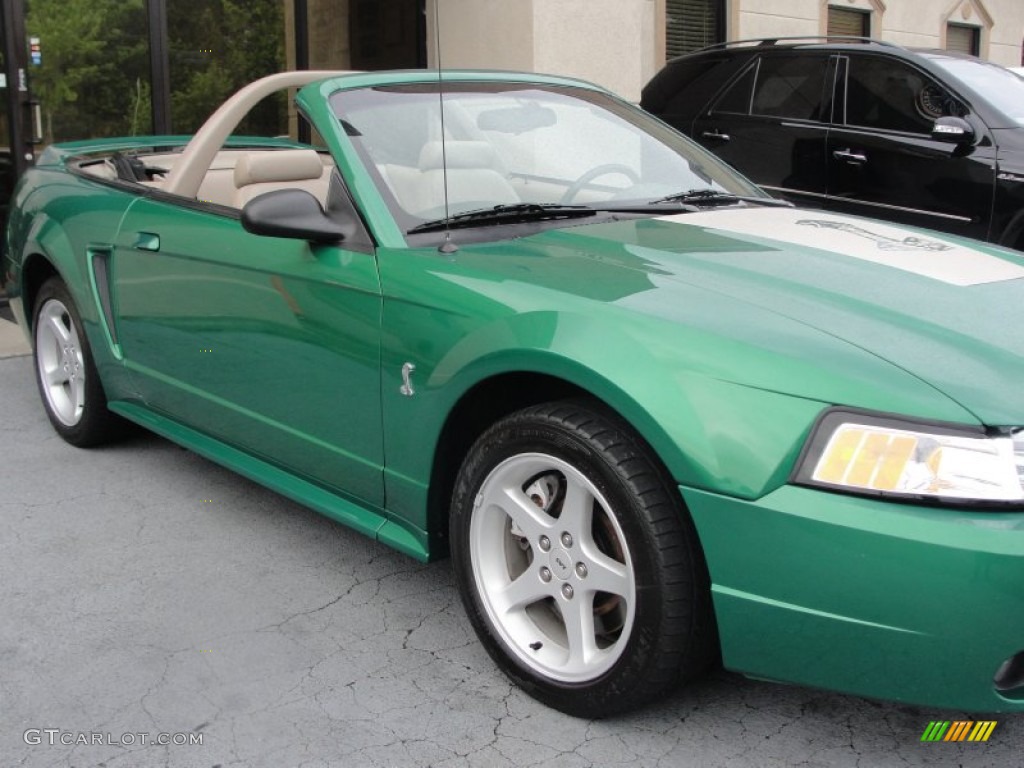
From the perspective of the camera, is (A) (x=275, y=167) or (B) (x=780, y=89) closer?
(A) (x=275, y=167)

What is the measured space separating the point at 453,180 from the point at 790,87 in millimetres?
4938

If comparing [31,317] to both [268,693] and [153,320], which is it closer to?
[153,320]

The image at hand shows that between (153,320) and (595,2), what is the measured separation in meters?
7.42

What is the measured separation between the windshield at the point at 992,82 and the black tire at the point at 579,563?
5.21 m

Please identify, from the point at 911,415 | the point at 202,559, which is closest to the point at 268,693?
the point at 202,559

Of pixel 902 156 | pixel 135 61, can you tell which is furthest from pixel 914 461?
pixel 135 61

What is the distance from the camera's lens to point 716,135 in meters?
7.81

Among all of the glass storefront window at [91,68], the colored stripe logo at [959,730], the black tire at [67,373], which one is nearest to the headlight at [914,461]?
the colored stripe logo at [959,730]

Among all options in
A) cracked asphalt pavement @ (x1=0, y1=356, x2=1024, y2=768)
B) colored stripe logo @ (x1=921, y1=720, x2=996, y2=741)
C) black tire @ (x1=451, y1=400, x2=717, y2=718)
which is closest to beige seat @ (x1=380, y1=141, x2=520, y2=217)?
black tire @ (x1=451, y1=400, x2=717, y2=718)

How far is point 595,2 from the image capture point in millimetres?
10344

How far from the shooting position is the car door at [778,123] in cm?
738

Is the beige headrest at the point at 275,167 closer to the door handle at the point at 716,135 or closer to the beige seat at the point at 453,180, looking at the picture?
the beige seat at the point at 453,180

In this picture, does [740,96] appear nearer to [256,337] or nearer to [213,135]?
[213,135]

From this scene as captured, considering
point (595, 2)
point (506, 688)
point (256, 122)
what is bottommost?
point (506, 688)
